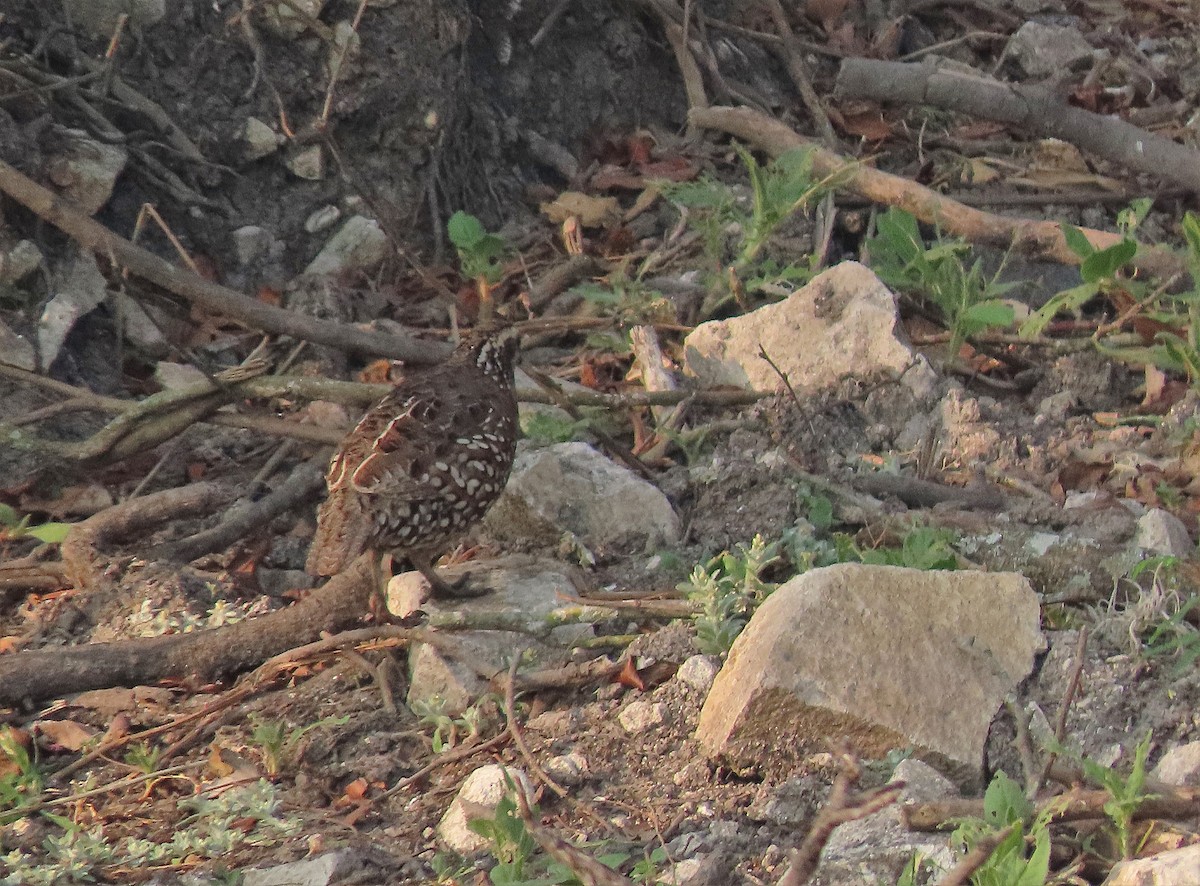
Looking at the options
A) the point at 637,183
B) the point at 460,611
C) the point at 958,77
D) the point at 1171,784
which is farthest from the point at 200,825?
the point at 958,77

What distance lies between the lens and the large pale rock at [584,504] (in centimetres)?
473

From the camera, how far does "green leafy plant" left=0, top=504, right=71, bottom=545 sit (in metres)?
4.79

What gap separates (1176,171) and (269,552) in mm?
4383

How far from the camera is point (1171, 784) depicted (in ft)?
9.93

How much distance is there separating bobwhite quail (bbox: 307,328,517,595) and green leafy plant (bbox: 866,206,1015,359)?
6.03ft

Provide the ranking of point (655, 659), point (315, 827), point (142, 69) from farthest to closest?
point (142, 69) < point (655, 659) < point (315, 827)

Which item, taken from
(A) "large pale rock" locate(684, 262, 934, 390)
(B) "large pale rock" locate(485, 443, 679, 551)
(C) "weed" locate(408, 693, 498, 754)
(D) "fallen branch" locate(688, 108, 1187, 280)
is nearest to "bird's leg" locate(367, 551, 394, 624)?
(C) "weed" locate(408, 693, 498, 754)

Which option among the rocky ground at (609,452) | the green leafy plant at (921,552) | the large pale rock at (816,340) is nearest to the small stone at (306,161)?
the rocky ground at (609,452)

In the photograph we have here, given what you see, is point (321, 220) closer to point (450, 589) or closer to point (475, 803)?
point (450, 589)

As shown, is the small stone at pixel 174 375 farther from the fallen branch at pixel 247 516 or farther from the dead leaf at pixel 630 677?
the dead leaf at pixel 630 677

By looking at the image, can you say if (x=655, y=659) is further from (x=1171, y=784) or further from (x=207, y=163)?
(x=207, y=163)

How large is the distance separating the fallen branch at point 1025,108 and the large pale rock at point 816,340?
175cm

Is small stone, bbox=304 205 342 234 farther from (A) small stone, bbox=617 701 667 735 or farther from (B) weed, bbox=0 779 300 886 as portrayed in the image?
(A) small stone, bbox=617 701 667 735

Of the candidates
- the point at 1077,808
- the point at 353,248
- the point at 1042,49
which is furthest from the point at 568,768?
the point at 1042,49
